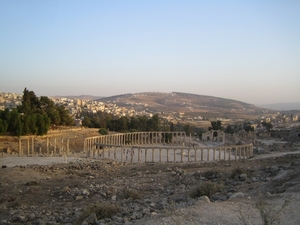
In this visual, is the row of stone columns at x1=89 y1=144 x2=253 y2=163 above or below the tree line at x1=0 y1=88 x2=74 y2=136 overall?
below

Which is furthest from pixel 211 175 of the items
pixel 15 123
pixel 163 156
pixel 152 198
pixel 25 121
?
pixel 25 121

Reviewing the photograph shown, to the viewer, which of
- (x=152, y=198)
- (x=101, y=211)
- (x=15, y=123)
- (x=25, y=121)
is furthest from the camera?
(x=25, y=121)

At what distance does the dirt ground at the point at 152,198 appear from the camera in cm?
993

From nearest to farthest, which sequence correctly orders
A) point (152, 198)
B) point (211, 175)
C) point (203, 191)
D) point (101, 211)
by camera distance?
point (101, 211) → point (203, 191) → point (152, 198) → point (211, 175)

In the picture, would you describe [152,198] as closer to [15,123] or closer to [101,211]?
[101,211]

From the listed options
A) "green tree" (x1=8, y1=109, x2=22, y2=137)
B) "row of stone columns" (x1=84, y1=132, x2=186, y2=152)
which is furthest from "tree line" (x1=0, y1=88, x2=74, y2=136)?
"row of stone columns" (x1=84, y1=132, x2=186, y2=152)

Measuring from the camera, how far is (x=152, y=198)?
15.2 meters

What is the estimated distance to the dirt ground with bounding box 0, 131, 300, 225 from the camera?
32.6 feet

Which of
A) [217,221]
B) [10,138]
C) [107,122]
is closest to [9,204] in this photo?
[217,221]

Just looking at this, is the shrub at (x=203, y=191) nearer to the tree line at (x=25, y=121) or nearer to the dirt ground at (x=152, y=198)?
the dirt ground at (x=152, y=198)

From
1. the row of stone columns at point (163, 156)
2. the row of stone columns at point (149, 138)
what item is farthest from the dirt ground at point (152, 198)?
the row of stone columns at point (149, 138)

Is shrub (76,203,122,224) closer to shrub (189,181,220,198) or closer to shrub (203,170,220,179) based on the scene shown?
shrub (189,181,220,198)

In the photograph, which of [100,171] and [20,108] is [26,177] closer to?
[100,171]

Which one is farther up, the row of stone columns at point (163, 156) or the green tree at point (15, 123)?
the green tree at point (15, 123)
